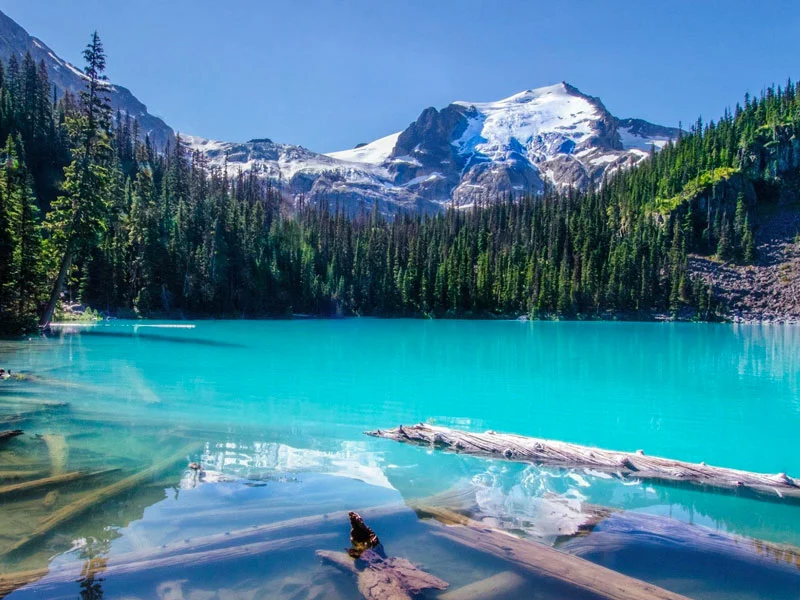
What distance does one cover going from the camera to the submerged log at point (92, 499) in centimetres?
737

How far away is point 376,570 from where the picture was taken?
21.9ft

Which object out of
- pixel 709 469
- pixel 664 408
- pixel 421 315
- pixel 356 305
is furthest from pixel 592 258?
pixel 709 469

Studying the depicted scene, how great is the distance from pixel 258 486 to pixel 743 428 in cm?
1635

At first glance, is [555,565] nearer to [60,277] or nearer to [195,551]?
[195,551]

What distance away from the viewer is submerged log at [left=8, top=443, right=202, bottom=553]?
7371 millimetres

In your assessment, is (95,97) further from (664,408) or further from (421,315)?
(421,315)

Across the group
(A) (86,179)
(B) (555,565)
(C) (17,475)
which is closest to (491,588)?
(B) (555,565)

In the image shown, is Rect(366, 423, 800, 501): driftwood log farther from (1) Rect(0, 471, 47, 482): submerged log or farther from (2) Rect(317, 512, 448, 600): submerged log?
(1) Rect(0, 471, 47, 482): submerged log

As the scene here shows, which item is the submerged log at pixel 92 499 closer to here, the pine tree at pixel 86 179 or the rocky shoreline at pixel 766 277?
the pine tree at pixel 86 179

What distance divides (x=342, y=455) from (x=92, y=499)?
A: 5.50 meters

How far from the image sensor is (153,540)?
7488 millimetres

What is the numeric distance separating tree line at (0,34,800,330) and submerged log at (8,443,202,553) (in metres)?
33.9

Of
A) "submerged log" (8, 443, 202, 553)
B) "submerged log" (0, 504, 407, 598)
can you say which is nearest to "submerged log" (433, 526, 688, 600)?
"submerged log" (0, 504, 407, 598)

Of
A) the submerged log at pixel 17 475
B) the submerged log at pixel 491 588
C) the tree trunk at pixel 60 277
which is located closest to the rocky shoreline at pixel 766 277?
the tree trunk at pixel 60 277
